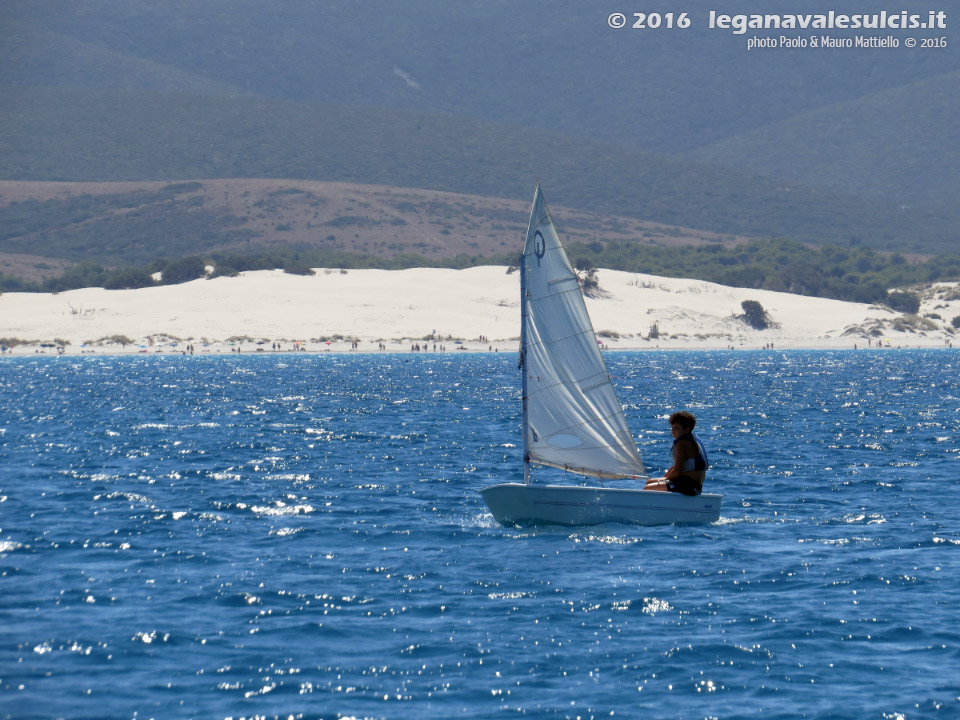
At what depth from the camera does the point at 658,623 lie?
18.1 meters

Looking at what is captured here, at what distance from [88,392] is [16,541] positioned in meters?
50.8

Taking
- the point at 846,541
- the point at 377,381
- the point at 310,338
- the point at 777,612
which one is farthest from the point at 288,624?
the point at 310,338

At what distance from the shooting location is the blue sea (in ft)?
49.7

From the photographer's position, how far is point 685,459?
2453cm

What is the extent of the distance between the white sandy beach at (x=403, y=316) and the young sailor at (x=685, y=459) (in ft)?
366

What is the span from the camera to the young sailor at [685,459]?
24266 mm

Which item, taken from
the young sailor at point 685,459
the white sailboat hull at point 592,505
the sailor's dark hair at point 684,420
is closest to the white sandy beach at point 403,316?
the white sailboat hull at point 592,505

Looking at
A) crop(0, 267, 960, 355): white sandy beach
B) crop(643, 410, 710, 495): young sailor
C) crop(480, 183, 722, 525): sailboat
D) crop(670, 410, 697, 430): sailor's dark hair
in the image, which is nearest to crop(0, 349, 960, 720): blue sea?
crop(480, 183, 722, 525): sailboat

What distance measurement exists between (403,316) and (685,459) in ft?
434

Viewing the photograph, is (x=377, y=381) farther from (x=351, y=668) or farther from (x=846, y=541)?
(x=351, y=668)

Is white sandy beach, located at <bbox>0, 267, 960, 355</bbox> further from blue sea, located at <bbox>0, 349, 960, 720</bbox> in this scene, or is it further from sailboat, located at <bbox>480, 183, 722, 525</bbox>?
sailboat, located at <bbox>480, 183, 722, 525</bbox>

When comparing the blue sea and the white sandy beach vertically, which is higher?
the white sandy beach

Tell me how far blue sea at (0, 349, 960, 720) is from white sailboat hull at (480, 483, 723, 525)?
310 mm

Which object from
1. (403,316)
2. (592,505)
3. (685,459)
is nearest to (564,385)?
(592,505)
